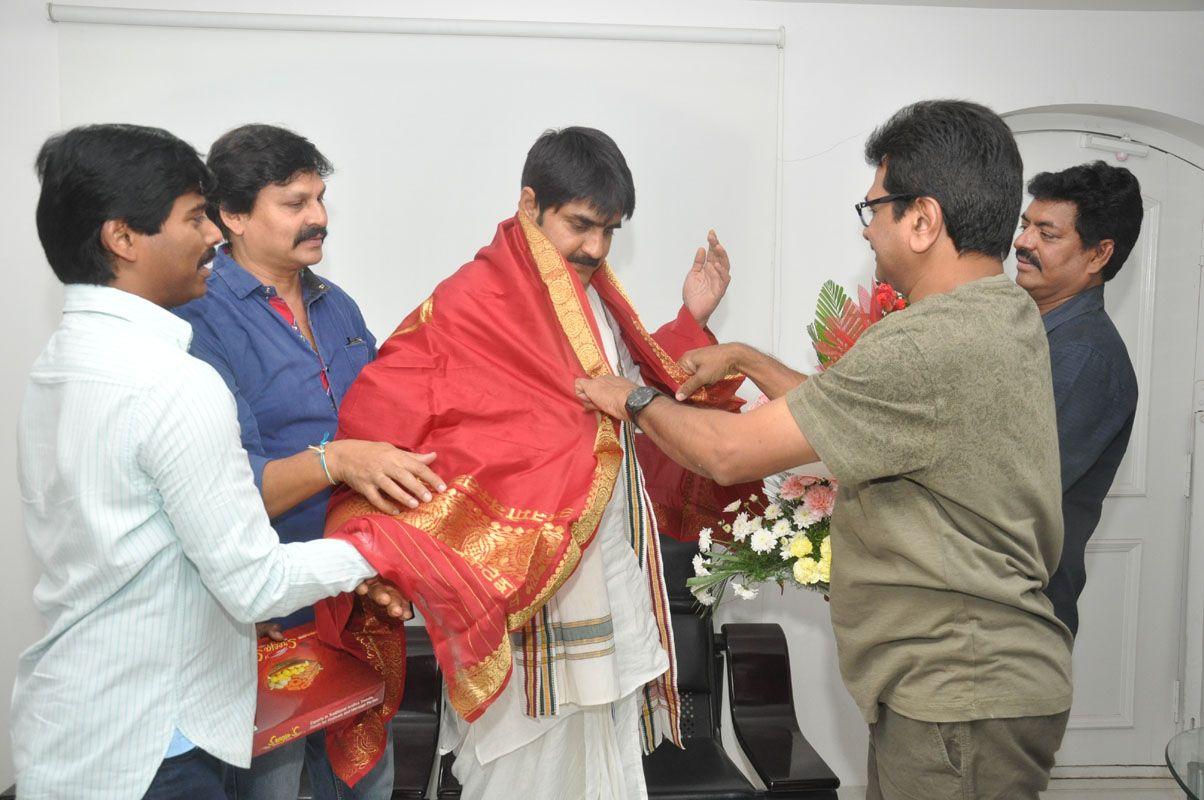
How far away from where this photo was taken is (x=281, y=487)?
6.09 ft

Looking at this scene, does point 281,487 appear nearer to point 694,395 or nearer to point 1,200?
point 694,395

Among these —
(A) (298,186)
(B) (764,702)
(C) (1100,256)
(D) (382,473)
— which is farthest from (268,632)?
(C) (1100,256)

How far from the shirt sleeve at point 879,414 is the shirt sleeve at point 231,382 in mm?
1086

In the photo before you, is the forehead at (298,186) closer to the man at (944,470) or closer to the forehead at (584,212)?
the forehead at (584,212)

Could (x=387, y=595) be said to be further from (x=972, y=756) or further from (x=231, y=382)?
(x=972, y=756)

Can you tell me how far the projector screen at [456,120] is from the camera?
3.26m

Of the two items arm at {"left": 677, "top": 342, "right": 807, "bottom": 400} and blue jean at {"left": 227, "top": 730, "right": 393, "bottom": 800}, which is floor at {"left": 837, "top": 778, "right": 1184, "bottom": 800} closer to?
blue jean at {"left": 227, "top": 730, "right": 393, "bottom": 800}

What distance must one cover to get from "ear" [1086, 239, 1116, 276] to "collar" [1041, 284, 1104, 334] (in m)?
0.08

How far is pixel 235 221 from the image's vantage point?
217 centimetres

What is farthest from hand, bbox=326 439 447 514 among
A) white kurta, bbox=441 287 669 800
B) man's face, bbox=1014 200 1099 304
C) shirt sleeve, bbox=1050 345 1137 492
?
man's face, bbox=1014 200 1099 304

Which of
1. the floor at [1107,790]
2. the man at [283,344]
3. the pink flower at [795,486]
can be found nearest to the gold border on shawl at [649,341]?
the pink flower at [795,486]

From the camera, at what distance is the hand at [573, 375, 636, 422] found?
200cm

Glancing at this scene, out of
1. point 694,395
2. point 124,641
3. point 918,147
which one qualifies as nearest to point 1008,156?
point 918,147

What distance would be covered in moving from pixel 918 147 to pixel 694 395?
2.91ft
